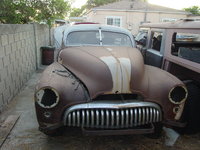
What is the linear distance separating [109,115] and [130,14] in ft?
65.7

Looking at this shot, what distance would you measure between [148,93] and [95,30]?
2129 millimetres

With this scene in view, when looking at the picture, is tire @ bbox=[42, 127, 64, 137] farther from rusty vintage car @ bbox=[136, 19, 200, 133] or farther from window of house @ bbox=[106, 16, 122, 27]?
window of house @ bbox=[106, 16, 122, 27]

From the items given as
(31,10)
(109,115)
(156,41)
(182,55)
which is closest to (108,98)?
(109,115)

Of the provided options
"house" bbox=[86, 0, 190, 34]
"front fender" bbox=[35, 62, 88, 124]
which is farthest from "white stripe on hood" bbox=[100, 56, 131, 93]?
"house" bbox=[86, 0, 190, 34]

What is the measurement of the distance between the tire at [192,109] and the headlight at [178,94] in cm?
46

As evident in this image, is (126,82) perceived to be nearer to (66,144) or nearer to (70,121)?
(70,121)

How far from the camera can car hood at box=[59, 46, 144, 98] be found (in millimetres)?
2701

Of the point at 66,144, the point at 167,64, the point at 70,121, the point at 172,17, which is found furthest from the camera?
the point at 172,17

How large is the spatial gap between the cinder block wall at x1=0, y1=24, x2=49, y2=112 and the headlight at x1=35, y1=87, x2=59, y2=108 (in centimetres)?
188

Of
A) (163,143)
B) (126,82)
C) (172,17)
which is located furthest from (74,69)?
(172,17)

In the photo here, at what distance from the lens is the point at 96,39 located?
165 inches

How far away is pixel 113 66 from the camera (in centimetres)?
282

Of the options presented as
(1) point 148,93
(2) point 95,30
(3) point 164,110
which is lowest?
(3) point 164,110

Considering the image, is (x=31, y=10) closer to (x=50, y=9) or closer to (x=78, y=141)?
(x=50, y=9)
